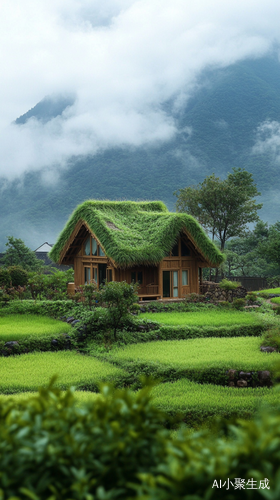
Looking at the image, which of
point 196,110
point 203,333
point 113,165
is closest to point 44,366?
point 203,333

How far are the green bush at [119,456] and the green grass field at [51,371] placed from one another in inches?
238

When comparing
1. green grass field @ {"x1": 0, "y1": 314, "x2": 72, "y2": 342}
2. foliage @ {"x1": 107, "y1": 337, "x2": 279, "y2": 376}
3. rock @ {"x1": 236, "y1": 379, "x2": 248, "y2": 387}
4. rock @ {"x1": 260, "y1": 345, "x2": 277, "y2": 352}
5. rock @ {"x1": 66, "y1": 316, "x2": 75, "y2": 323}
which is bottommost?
rock @ {"x1": 236, "y1": 379, "x2": 248, "y2": 387}

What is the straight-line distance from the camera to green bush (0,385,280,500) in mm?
2170

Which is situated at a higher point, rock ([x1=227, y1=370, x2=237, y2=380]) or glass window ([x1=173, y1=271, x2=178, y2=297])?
glass window ([x1=173, y1=271, x2=178, y2=297])

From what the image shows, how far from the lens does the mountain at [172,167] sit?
92.8 meters

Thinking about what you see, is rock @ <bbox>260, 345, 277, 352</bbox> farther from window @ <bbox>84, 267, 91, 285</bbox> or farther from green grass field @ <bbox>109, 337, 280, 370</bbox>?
window @ <bbox>84, 267, 91, 285</bbox>

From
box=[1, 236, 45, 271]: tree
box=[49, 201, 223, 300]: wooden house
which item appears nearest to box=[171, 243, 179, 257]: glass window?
box=[49, 201, 223, 300]: wooden house

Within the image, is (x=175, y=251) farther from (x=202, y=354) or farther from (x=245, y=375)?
(x=245, y=375)

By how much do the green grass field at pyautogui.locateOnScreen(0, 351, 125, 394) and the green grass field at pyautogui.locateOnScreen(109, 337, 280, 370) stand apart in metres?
0.95

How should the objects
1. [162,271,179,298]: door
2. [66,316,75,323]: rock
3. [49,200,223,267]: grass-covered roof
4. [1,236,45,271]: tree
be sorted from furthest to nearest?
[1,236,45,271]: tree
[162,271,179,298]: door
[49,200,223,267]: grass-covered roof
[66,316,75,323]: rock

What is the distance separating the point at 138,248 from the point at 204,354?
28.7 feet

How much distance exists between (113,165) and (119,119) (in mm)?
38532

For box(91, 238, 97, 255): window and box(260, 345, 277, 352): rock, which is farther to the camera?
box(91, 238, 97, 255): window

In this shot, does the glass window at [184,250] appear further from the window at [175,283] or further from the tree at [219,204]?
the tree at [219,204]
